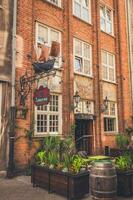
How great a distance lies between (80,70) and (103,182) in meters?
9.04

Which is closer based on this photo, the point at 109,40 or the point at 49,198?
the point at 49,198

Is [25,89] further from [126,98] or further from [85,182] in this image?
[126,98]

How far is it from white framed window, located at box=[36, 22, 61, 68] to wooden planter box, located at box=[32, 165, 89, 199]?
22.2 ft

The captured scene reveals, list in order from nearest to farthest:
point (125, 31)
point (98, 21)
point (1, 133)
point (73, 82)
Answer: point (1, 133) → point (73, 82) → point (98, 21) → point (125, 31)

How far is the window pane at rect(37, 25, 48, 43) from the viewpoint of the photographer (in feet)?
41.0

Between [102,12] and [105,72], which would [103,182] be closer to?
[105,72]

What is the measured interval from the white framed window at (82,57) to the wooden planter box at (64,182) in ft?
25.2

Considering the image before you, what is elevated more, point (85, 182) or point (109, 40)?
point (109, 40)

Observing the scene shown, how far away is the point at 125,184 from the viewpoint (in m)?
7.20

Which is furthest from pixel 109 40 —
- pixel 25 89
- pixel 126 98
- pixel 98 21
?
pixel 25 89

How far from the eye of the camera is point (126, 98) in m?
17.8

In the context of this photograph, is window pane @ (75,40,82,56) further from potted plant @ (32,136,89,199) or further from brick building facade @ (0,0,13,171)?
potted plant @ (32,136,89,199)

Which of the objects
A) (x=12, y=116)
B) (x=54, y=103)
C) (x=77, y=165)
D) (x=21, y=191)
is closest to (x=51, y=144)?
(x=12, y=116)

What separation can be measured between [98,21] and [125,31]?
11.6ft
